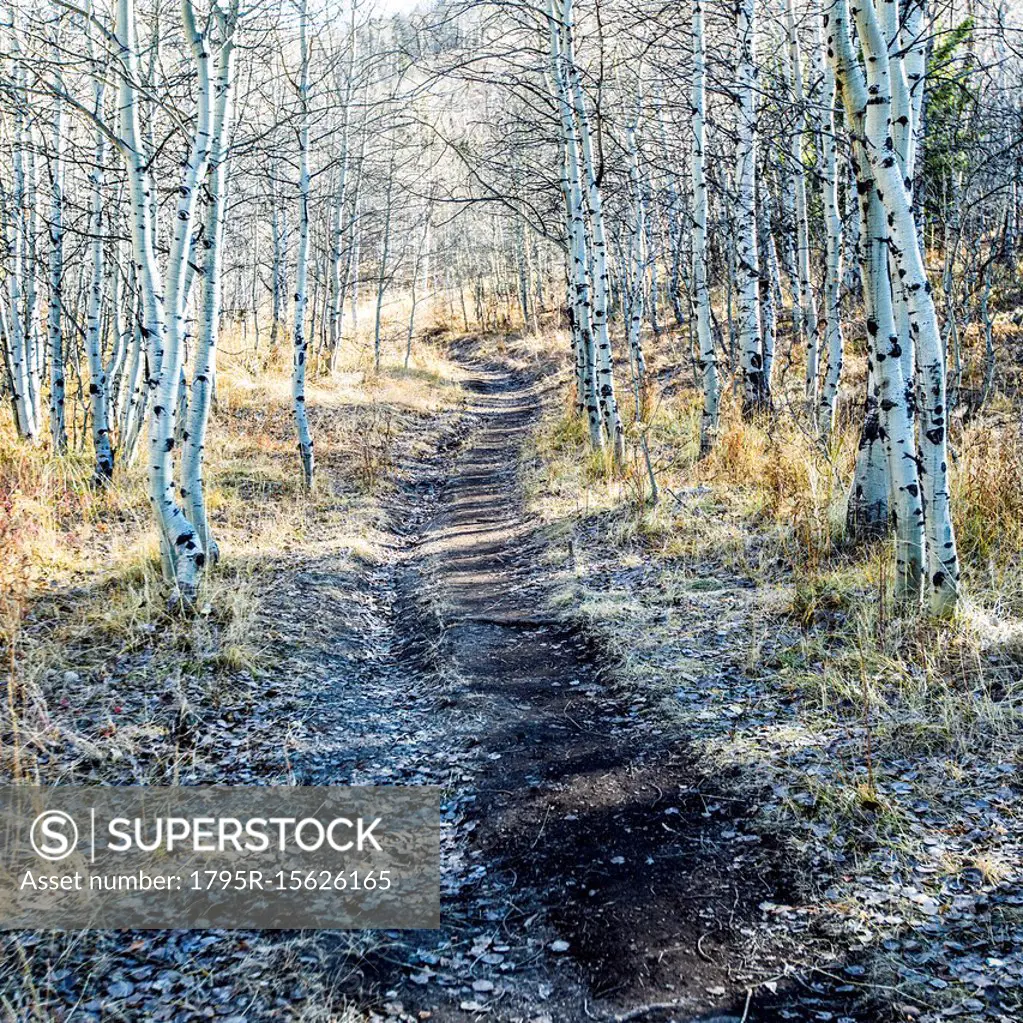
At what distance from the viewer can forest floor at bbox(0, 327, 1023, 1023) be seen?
3.14 m

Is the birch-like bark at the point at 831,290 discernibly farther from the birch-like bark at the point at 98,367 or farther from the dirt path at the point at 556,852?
the birch-like bark at the point at 98,367

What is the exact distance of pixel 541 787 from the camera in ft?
15.4

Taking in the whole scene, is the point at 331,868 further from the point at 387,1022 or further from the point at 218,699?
the point at 218,699

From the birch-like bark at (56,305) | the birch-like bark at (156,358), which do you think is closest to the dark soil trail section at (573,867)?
the birch-like bark at (156,358)

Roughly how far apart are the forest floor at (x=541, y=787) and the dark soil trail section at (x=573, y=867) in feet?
0.05

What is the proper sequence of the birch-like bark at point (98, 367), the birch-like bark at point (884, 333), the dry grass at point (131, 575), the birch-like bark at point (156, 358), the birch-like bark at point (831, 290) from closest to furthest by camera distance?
the dry grass at point (131, 575) < the birch-like bark at point (884, 333) < the birch-like bark at point (156, 358) < the birch-like bark at point (831, 290) < the birch-like bark at point (98, 367)

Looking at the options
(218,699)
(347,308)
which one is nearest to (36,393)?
(218,699)

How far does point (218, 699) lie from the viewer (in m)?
5.73

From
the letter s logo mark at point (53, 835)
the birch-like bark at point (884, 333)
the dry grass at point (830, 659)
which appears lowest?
the letter s logo mark at point (53, 835)

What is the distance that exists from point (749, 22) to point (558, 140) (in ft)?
9.75

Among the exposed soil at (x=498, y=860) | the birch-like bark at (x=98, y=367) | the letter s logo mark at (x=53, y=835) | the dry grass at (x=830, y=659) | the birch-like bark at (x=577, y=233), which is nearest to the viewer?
the exposed soil at (x=498, y=860)

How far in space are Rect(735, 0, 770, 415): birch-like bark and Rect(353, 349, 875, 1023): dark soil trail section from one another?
6.59 metres

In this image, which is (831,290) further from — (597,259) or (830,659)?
(830,659)

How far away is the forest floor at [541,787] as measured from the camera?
3137 mm
